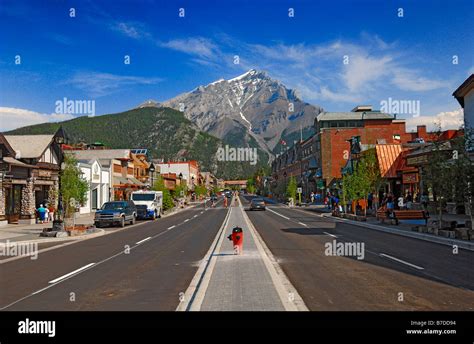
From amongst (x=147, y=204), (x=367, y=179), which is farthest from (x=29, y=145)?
(x=367, y=179)

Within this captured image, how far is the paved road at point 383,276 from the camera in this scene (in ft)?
26.5

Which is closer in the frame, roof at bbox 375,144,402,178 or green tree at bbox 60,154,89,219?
green tree at bbox 60,154,89,219

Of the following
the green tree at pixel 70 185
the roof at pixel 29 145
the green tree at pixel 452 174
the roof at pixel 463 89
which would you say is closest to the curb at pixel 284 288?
the green tree at pixel 452 174

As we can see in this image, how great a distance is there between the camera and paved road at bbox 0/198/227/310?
8.32 metres

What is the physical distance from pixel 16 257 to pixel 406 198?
3481cm

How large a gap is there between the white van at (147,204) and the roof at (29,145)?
347 inches

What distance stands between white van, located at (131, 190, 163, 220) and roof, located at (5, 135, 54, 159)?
8.81 meters

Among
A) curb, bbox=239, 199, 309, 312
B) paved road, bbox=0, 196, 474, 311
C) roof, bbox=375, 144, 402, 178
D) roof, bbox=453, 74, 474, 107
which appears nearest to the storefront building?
paved road, bbox=0, 196, 474, 311

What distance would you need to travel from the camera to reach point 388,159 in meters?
44.1

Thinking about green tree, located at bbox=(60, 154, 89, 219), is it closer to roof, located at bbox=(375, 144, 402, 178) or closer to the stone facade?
the stone facade

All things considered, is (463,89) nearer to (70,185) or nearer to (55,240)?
(70,185)
